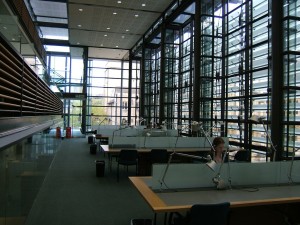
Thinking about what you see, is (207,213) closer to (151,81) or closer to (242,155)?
(242,155)

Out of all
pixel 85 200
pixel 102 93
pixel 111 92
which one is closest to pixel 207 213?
pixel 85 200

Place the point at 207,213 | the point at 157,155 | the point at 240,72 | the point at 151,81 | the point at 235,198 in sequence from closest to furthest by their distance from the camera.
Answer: the point at 207,213 → the point at 235,198 → the point at 157,155 → the point at 240,72 → the point at 151,81

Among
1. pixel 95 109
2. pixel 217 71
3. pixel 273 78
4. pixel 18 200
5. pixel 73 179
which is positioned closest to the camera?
pixel 18 200

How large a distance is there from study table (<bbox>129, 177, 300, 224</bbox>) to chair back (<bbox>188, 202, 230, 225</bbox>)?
98 millimetres

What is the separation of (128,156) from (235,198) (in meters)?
3.78

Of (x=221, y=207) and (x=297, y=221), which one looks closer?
(x=221, y=207)

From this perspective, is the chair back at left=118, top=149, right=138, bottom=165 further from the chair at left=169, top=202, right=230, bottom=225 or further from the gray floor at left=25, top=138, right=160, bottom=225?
the chair at left=169, top=202, right=230, bottom=225

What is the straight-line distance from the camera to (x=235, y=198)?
2.98 m

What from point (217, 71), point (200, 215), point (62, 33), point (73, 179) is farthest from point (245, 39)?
point (62, 33)

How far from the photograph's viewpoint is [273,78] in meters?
5.57

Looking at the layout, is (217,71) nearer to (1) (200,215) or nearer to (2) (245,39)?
(2) (245,39)

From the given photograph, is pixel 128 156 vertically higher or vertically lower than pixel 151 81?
lower

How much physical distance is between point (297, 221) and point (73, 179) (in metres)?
4.55

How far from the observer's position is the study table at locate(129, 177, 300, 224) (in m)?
2.76
